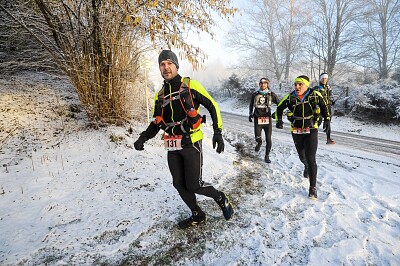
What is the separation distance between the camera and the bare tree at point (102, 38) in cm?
435

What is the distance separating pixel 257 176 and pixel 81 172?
3.57m

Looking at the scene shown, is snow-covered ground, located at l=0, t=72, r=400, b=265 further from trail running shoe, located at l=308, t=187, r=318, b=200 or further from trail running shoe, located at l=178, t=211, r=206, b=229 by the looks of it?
trail running shoe, located at l=308, t=187, r=318, b=200

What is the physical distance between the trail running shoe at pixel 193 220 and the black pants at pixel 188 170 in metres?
0.28

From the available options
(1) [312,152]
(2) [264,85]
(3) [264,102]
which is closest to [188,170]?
(1) [312,152]

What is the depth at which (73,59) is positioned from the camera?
195 inches

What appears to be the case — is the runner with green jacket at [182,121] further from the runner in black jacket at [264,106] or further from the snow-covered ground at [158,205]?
the runner in black jacket at [264,106]

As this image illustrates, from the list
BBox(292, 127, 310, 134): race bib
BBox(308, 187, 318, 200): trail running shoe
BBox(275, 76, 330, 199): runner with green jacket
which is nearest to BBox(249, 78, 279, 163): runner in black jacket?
BBox(275, 76, 330, 199): runner with green jacket

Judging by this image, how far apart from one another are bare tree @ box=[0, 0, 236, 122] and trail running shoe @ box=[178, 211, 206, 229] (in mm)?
3126

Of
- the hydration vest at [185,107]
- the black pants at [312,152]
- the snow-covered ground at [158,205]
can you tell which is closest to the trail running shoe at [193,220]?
the snow-covered ground at [158,205]

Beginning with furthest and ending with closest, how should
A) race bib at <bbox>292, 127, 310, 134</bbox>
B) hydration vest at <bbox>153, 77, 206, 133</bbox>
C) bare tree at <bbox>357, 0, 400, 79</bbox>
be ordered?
bare tree at <bbox>357, 0, 400, 79</bbox> → race bib at <bbox>292, 127, 310, 134</bbox> → hydration vest at <bbox>153, 77, 206, 133</bbox>

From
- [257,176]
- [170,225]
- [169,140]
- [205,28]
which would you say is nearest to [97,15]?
[205,28]

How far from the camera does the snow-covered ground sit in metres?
2.49

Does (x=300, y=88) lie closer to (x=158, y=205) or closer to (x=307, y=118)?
(x=307, y=118)

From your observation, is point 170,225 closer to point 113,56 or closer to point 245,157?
point 245,157
